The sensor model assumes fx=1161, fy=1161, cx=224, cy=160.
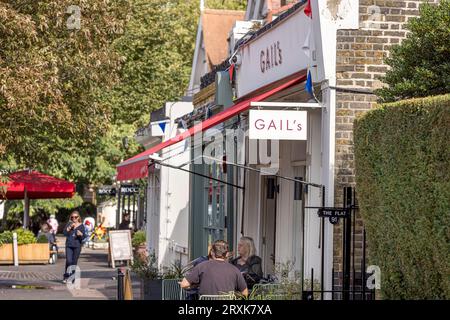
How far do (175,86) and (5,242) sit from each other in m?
15.2

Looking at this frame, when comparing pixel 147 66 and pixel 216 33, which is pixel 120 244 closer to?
pixel 216 33

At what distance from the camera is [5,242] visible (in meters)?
34.1

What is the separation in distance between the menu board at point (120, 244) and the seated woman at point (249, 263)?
1618 centimetres

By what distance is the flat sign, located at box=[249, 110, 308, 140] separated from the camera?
44.0ft

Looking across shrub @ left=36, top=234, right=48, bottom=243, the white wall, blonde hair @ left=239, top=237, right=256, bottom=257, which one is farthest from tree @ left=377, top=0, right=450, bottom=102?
shrub @ left=36, top=234, right=48, bottom=243

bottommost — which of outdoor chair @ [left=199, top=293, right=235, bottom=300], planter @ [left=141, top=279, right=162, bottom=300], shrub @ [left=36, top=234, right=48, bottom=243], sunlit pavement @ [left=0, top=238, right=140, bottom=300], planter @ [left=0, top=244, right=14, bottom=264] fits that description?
sunlit pavement @ [left=0, top=238, right=140, bottom=300]

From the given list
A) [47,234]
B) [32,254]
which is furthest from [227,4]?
[32,254]

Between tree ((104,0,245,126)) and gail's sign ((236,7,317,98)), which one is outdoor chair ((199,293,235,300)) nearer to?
gail's sign ((236,7,317,98))

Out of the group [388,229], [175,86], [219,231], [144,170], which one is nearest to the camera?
[388,229]

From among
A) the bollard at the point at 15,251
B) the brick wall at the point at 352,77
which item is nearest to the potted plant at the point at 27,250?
the bollard at the point at 15,251

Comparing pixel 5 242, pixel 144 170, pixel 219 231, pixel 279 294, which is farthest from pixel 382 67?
pixel 5 242

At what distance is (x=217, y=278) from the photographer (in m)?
12.8

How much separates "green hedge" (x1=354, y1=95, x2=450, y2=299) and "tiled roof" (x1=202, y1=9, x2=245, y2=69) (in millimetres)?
22123
